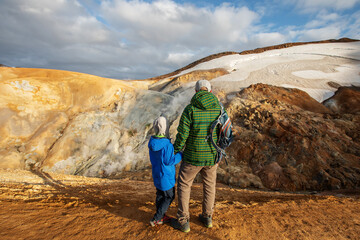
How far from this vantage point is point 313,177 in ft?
21.8

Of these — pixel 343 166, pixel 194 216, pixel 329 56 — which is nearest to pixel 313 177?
pixel 343 166

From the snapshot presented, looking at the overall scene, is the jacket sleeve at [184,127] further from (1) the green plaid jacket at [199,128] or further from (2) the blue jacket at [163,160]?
(2) the blue jacket at [163,160]

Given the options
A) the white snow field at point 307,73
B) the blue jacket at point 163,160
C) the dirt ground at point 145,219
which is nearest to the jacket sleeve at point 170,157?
the blue jacket at point 163,160

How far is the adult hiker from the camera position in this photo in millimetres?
2572

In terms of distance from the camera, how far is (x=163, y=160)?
8.41 ft

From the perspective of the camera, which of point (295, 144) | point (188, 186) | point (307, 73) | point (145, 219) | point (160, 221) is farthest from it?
point (307, 73)

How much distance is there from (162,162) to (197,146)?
0.51 meters

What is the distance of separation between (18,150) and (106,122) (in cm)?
372

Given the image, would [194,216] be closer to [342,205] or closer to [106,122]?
[342,205]

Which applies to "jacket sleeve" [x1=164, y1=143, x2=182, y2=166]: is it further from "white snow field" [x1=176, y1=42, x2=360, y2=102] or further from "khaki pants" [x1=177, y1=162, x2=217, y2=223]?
"white snow field" [x1=176, y1=42, x2=360, y2=102]

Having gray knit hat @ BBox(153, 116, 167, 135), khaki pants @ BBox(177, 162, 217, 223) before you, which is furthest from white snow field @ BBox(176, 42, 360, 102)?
gray knit hat @ BBox(153, 116, 167, 135)

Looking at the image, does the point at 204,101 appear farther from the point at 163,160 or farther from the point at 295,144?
the point at 295,144

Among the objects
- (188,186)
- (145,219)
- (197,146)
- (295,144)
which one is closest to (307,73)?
(295,144)

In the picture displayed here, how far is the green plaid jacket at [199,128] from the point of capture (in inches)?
Result: 101
